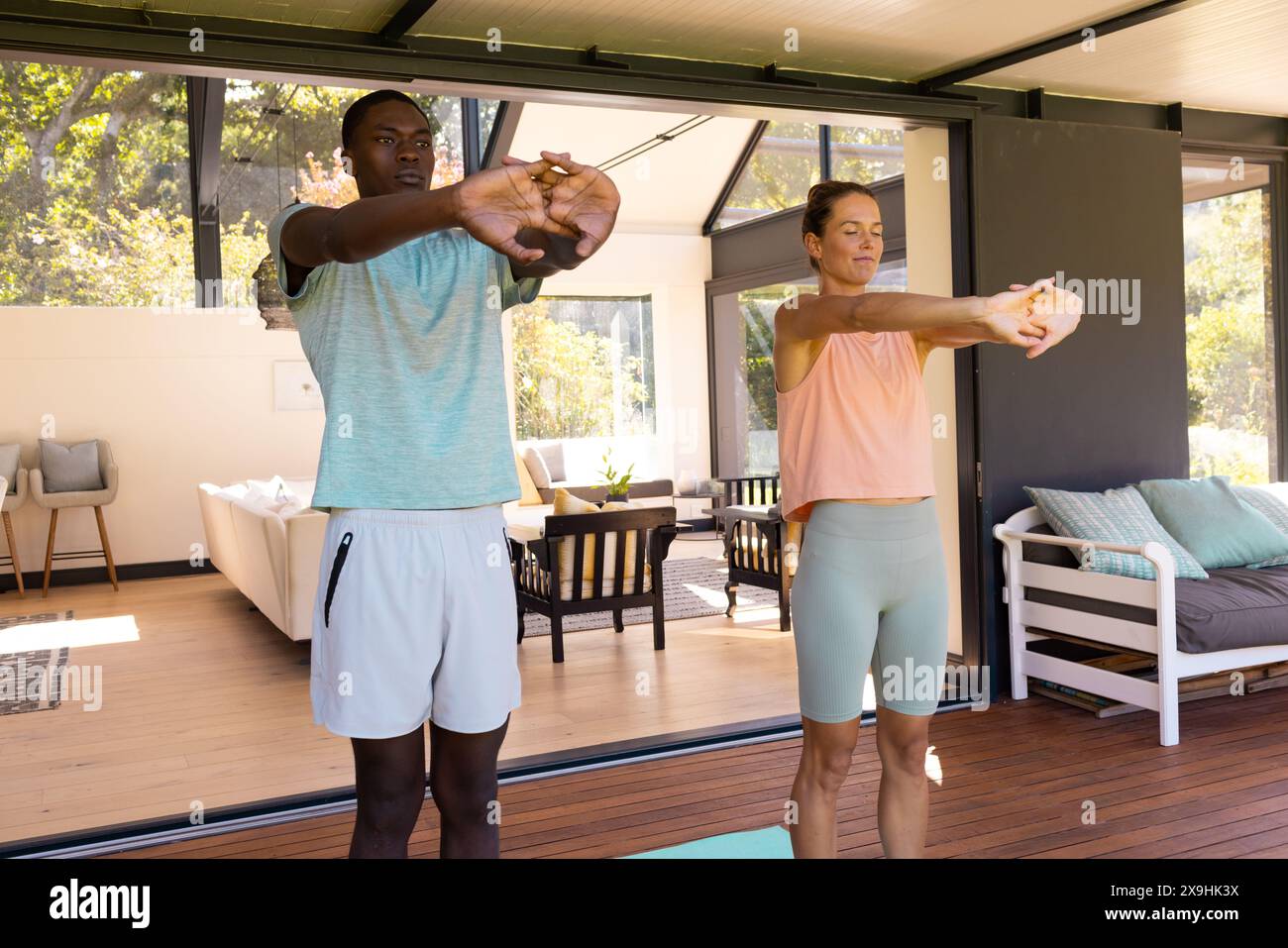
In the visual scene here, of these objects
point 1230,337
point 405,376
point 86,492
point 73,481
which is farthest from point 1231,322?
point 73,481

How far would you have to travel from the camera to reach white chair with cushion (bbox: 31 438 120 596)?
8.68m

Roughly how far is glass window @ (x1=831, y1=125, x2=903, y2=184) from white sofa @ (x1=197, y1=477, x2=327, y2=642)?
4.71 m

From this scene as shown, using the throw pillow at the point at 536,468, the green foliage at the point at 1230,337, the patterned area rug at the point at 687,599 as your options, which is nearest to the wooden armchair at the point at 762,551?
the patterned area rug at the point at 687,599

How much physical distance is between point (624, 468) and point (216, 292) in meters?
4.25

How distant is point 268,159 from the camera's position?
9.86m

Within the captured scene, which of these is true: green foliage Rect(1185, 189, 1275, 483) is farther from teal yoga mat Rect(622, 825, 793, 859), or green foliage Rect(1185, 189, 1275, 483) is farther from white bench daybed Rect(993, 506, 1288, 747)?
teal yoga mat Rect(622, 825, 793, 859)

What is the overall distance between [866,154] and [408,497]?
25.8 ft

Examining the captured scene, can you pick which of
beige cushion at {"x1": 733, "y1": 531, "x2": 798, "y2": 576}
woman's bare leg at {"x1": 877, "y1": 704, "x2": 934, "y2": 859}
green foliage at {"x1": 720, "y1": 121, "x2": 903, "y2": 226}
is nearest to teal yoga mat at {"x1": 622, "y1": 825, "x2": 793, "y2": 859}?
woman's bare leg at {"x1": 877, "y1": 704, "x2": 934, "y2": 859}

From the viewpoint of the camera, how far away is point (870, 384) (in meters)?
2.31

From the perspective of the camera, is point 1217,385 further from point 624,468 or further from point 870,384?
point 624,468

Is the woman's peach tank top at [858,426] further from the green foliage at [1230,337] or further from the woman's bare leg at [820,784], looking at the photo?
the green foliage at [1230,337]

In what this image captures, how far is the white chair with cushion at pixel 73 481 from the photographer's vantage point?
8680 millimetres

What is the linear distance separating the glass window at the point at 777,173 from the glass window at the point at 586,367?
1458mm
